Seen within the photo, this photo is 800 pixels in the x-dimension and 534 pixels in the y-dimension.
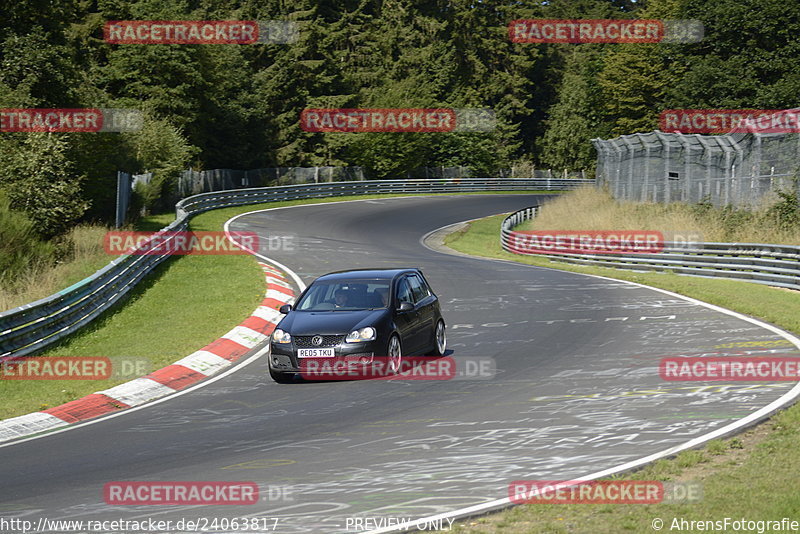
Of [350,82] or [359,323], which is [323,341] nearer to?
[359,323]

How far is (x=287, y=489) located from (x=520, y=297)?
14.9m

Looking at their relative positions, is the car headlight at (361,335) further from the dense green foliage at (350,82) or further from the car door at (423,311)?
the dense green foliage at (350,82)

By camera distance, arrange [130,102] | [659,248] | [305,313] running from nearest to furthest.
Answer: [305,313] < [659,248] < [130,102]

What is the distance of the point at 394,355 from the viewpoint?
540 inches

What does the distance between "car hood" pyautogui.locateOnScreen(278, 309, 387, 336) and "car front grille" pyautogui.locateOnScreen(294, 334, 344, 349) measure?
6 cm

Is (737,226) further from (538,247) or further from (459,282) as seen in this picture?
(459,282)

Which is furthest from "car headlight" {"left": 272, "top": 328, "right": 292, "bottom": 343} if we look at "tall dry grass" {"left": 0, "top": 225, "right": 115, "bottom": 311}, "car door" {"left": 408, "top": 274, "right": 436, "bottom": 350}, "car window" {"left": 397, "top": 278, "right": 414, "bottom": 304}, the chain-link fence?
the chain-link fence

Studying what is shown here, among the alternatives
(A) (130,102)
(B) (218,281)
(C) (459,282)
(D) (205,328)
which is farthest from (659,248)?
(A) (130,102)

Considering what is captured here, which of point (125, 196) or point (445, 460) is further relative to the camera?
point (125, 196)

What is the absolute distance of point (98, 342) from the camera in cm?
1814

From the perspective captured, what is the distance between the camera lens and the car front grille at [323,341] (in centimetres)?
1325

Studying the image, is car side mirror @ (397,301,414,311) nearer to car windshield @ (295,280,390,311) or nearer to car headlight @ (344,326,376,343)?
car windshield @ (295,280,390,311)

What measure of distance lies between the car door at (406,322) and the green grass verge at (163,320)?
4.10m

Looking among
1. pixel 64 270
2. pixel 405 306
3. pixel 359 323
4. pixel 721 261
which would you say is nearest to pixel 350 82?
pixel 64 270
